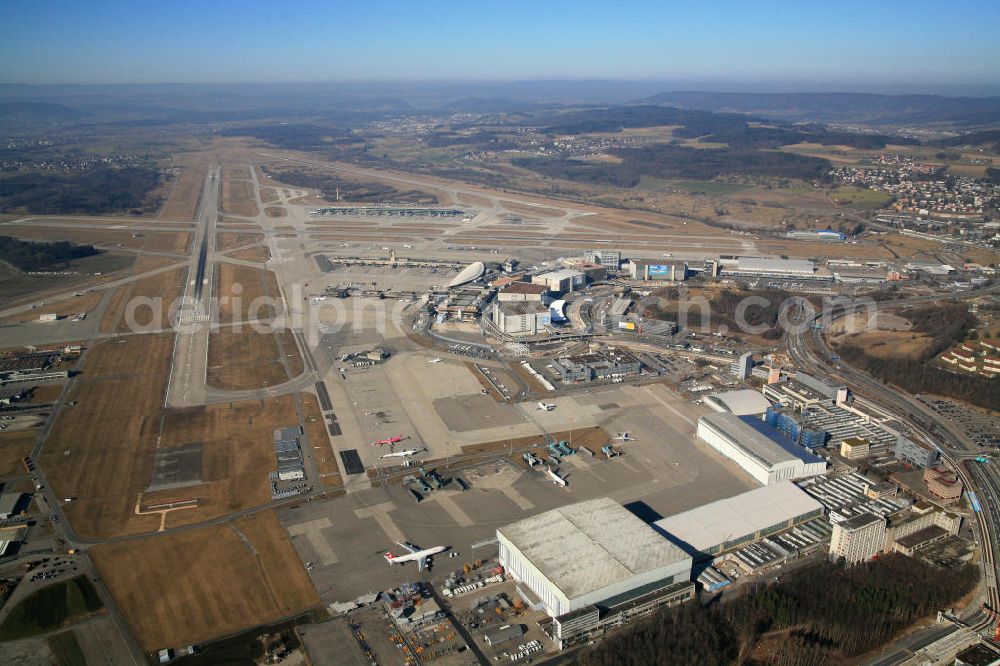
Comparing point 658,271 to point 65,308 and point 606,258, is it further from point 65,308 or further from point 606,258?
point 65,308

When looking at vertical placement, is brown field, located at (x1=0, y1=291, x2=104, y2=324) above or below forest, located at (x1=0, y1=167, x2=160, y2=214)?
below

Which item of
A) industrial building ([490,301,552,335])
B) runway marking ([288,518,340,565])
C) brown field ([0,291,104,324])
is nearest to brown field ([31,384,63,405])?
brown field ([0,291,104,324])

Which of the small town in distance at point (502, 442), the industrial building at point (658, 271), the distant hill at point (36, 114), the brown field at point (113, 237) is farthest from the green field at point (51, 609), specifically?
the distant hill at point (36, 114)

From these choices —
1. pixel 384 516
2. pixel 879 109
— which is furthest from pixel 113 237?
pixel 879 109

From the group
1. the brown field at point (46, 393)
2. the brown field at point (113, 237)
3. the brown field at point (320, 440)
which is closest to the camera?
the brown field at point (320, 440)

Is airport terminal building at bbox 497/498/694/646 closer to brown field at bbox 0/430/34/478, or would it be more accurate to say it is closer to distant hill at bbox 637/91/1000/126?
brown field at bbox 0/430/34/478

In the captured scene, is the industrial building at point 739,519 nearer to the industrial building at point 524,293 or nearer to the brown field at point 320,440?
the brown field at point 320,440
